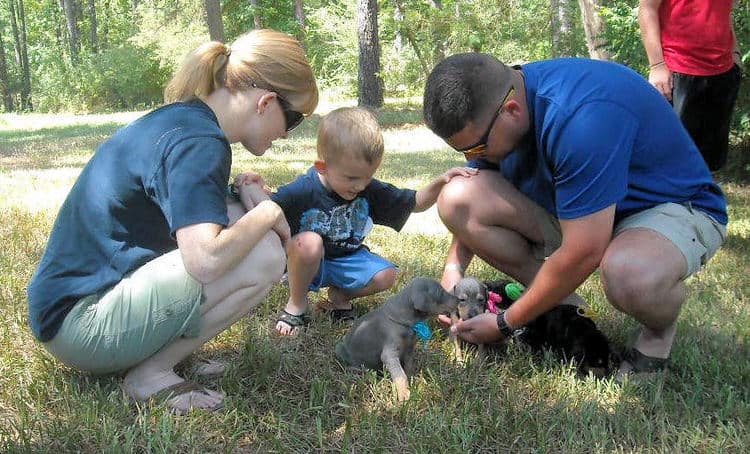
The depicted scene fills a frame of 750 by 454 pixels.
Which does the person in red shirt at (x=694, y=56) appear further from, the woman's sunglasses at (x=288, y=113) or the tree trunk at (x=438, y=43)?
the tree trunk at (x=438, y=43)

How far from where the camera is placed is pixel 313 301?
3799 mm

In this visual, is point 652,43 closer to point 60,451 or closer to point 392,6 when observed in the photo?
point 60,451

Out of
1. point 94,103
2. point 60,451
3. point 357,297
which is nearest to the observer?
point 60,451

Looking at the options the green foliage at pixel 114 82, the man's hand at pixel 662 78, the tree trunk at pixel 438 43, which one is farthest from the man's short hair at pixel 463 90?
the green foliage at pixel 114 82

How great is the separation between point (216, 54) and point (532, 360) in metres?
1.81

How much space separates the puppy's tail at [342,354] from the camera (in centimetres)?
295

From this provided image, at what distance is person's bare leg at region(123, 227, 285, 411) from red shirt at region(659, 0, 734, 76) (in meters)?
2.99

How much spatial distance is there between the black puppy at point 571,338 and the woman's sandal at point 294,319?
104 centimetres

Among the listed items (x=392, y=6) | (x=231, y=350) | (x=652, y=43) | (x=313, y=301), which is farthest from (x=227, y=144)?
(x=392, y=6)

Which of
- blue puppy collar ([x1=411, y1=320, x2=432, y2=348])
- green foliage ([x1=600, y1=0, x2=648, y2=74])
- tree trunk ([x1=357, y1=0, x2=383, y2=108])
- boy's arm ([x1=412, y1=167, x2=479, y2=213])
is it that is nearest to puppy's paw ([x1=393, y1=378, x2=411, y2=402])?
blue puppy collar ([x1=411, y1=320, x2=432, y2=348])

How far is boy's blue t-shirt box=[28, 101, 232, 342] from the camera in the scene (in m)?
2.32

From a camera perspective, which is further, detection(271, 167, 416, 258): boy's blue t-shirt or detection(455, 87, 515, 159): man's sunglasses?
detection(271, 167, 416, 258): boy's blue t-shirt

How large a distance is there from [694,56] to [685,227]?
1992 mm

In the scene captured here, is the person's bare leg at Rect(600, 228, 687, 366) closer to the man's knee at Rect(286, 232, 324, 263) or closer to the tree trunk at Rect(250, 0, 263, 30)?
the man's knee at Rect(286, 232, 324, 263)
